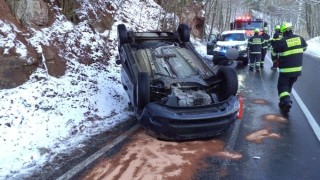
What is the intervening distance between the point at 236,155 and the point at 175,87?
5.55 ft

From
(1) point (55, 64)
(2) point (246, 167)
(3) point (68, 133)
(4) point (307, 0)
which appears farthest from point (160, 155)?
(4) point (307, 0)

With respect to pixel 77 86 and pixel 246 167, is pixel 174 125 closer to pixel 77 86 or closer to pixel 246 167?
pixel 246 167

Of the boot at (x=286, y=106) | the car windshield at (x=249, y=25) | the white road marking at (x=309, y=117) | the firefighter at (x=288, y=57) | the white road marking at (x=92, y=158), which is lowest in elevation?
the white road marking at (x=92, y=158)

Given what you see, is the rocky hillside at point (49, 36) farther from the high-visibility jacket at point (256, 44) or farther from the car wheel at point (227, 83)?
the high-visibility jacket at point (256, 44)

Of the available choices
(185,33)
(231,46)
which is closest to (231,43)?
(231,46)

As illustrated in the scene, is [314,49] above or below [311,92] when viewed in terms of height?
above

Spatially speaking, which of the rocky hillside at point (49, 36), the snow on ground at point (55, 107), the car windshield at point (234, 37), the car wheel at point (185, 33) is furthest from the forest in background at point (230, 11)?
the car wheel at point (185, 33)

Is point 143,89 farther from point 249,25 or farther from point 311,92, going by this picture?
point 249,25

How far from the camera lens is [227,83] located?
6.36 metres

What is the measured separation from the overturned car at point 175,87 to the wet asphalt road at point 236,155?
1.02ft

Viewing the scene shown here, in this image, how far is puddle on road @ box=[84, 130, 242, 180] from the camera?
4.46 meters

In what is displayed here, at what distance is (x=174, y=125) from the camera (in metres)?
5.32

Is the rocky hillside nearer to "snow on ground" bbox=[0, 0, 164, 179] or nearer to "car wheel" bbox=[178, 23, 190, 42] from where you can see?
"snow on ground" bbox=[0, 0, 164, 179]

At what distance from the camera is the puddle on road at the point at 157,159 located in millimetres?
4461
